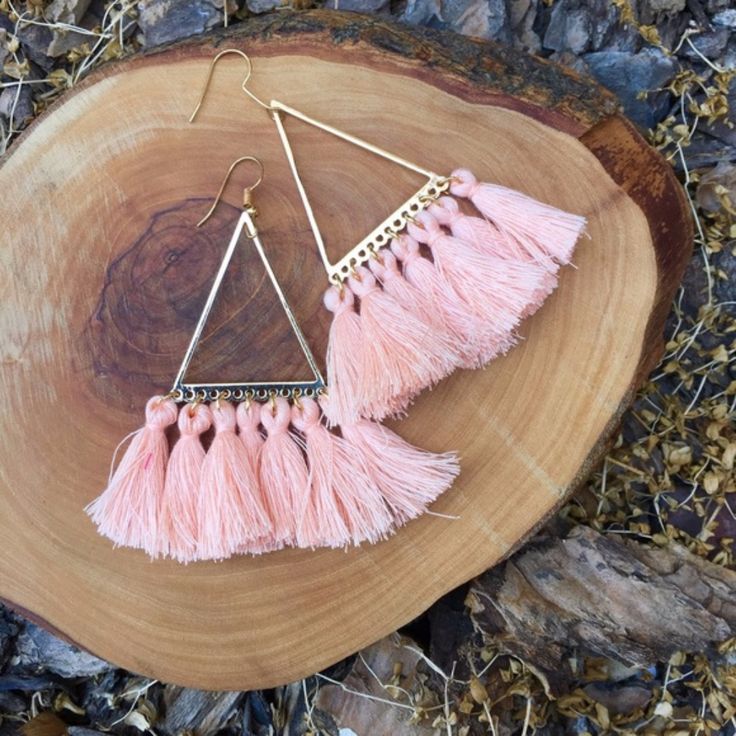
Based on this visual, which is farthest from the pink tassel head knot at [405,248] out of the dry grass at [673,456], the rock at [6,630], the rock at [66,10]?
the rock at [6,630]

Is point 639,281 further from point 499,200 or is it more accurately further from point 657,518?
point 657,518

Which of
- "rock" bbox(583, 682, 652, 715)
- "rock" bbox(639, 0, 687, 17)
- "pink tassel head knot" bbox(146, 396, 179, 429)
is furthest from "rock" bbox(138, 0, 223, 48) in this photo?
"rock" bbox(583, 682, 652, 715)

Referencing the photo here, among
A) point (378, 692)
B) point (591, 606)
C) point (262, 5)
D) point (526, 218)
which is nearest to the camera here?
point (526, 218)

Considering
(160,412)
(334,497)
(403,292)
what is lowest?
(334,497)

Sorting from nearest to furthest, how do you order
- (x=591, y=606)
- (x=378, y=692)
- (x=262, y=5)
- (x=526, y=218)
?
(x=526, y=218)
(x=591, y=606)
(x=378, y=692)
(x=262, y=5)

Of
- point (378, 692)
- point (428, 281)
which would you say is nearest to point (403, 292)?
point (428, 281)

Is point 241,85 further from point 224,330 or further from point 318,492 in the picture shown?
point 318,492
